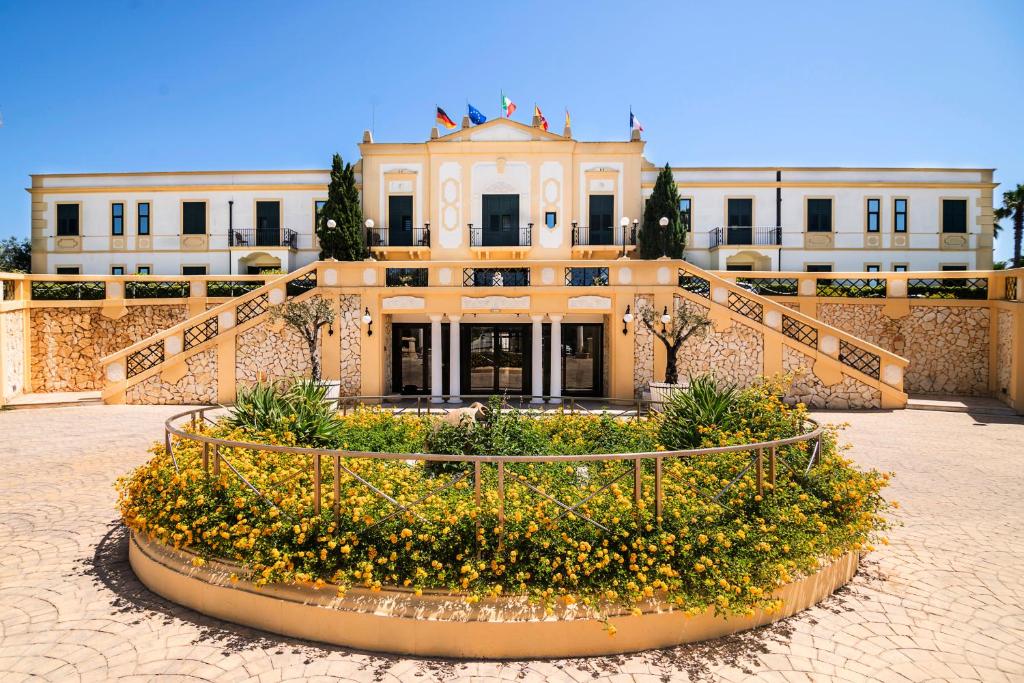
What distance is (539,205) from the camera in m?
24.8

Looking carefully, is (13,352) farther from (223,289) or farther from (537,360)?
(537,360)

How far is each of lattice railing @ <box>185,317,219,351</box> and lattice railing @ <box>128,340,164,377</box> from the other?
0.77 m

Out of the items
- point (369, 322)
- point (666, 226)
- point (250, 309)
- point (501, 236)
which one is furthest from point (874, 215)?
point (250, 309)

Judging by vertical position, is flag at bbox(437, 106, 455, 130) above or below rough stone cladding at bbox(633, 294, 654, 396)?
A: above

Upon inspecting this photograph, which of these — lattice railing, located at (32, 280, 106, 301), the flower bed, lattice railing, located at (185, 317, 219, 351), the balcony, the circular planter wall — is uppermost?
the balcony

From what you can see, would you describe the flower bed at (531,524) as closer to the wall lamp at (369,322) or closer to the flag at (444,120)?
the wall lamp at (369,322)

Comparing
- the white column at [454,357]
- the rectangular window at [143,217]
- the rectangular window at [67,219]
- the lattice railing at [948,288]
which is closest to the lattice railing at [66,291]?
the rectangular window at [143,217]

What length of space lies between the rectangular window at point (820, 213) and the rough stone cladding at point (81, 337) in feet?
91.2

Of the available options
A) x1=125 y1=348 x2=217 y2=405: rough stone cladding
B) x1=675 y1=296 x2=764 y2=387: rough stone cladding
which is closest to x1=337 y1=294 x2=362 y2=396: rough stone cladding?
x1=125 y1=348 x2=217 y2=405: rough stone cladding

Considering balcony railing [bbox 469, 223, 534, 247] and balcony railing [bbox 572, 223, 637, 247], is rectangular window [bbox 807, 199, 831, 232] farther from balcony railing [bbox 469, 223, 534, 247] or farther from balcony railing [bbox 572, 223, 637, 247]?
balcony railing [bbox 469, 223, 534, 247]

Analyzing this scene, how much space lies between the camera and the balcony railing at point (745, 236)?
87.5 ft

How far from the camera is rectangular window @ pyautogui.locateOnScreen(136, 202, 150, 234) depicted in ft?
89.5

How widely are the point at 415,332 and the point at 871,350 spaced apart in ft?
46.4

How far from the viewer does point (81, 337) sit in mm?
18016
